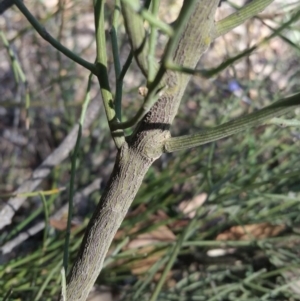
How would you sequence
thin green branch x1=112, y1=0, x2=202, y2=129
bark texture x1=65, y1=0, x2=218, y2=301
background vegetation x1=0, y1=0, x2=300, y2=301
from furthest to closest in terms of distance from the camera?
background vegetation x1=0, y1=0, x2=300, y2=301 < bark texture x1=65, y1=0, x2=218, y2=301 < thin green branch x1=112, y1=0, x2=202, y2=129

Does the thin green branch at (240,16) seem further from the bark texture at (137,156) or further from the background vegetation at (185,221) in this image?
the background vegetation at (185,221)

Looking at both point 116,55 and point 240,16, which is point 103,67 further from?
point 240,16

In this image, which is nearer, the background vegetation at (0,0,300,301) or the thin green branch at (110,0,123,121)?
the thin green branch at (110,0,123,121)

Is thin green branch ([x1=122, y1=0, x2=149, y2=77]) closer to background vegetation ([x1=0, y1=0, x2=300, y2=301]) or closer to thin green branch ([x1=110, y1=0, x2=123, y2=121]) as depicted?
thin green branch ([x1=110, y1=0, x2=123, y2=121])

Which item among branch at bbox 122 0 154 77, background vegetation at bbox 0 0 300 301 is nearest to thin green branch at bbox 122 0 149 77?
branch at bbox 122 0 154 77

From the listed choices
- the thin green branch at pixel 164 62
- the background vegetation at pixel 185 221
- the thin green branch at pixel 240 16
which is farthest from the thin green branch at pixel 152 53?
the background vegetation at pixel 185 221

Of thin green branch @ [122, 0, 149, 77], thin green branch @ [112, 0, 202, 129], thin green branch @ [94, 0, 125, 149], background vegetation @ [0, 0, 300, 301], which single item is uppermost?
background vegetation @ [0, 0, 300, 301]
